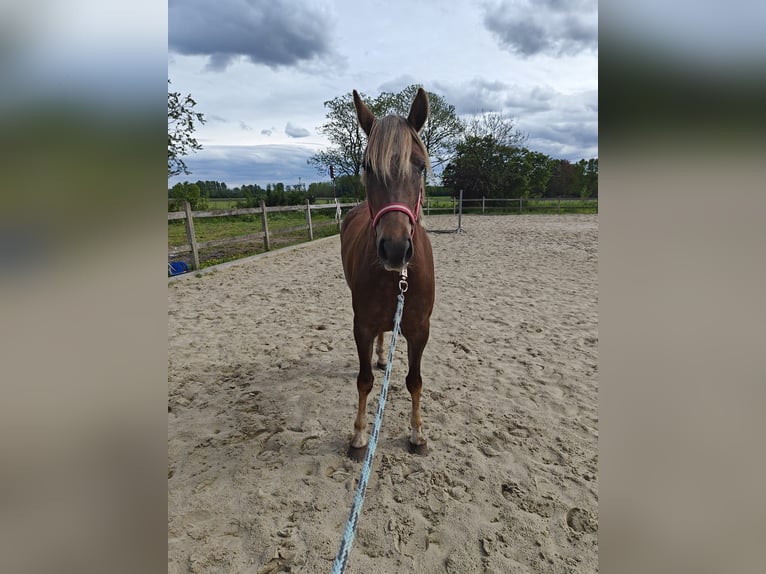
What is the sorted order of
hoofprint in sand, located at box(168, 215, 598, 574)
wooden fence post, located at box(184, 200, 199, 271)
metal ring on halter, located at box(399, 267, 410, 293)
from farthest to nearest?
wooden fence post, located at box(184, 200, 199, 271) → metal ring on halter, located at box(399, 267, 410, 293) → hoofprint in sand, located at box(168, 215, 598, 574)

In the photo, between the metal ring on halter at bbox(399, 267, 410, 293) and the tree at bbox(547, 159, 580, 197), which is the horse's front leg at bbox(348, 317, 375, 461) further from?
the tree at bbox(547, 159, 580, 197)

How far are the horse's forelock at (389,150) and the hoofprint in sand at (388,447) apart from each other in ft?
5.87

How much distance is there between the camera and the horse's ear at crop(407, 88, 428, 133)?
7.38 ft

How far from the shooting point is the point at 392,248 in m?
1.82

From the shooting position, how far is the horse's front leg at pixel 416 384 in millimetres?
2523

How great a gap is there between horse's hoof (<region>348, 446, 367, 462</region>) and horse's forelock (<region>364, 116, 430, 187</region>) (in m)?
1.75

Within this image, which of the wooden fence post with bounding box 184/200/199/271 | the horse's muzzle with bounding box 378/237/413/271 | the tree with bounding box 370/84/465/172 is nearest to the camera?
the horse's muzzle with bounding box 378/237/413/271

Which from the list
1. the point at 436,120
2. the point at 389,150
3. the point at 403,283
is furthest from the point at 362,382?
the point at 436,120

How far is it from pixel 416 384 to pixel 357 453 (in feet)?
1.95

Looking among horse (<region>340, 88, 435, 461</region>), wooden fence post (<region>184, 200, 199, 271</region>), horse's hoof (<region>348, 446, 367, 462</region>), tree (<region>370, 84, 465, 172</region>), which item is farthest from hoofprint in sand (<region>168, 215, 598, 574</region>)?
tree (<region>370, 84, 465, 172</region>)
